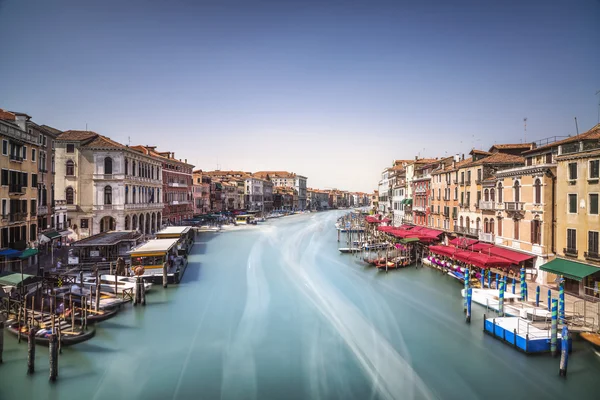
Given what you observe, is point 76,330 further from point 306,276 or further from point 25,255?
point 306,276

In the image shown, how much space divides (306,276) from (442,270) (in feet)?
30.1

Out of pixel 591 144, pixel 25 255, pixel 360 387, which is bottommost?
pixel 360 387

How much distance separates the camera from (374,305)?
18.3 meters

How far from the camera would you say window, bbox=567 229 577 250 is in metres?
16.2

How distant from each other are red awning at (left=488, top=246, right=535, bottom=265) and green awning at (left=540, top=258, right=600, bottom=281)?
5.91ft

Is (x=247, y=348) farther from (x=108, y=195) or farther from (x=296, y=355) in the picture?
(x=108, y=195)

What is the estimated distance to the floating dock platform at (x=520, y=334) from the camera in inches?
484

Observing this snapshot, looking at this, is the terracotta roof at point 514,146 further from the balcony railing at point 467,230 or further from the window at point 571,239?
the window at point 571,239

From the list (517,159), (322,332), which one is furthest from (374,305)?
(517,159)

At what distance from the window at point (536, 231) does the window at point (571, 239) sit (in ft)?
6.10

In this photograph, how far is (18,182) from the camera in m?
19.6

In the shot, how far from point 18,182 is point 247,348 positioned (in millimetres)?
15441

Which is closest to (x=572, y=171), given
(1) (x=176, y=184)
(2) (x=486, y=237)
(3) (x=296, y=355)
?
(2) (x=486, y=237)

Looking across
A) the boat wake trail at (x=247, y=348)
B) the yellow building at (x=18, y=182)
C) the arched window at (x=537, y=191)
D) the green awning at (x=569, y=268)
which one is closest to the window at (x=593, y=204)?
the green awning at (x=569, y=268)
